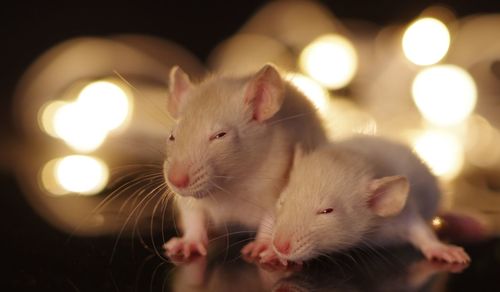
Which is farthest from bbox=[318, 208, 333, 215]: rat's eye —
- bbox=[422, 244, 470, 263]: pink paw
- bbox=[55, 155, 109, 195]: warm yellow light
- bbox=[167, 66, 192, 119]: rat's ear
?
bbox=[55, 155, 109, 195]: warm yellow light

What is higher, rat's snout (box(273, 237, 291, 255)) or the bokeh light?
the bokeh light

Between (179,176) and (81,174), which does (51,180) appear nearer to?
(81,174)

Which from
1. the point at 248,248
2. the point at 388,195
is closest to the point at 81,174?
the point at 248,248

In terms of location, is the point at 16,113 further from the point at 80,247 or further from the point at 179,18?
the point at 80,247

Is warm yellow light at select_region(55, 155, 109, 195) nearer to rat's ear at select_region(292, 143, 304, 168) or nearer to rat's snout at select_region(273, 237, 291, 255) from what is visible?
rat's ear at select_region(292, 143, 304, 168)

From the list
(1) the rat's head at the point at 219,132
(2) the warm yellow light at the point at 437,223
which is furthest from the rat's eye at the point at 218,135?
(2) the warm yellow light at the point at 437,223

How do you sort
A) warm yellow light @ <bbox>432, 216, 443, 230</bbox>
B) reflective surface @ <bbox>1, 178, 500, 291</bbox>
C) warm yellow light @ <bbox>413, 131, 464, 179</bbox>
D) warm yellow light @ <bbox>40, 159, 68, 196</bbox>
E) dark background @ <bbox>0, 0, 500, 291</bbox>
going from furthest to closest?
dark background @ <bbox>0, 0, 500, 291</bbox>, warm yellow light @ <bbox>413, 131, 464, 179</bbox>, warm yellow light @ <bbox>40, 159, 68, 196</bbox>, warm yellow light @ <bbox>432, 216, 443, 230</bbox>, reflective surface @ <bbox>1, 178, 500, 291</bbox>

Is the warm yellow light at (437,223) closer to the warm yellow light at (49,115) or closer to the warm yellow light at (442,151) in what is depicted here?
the warm yellow light at (442,151)
